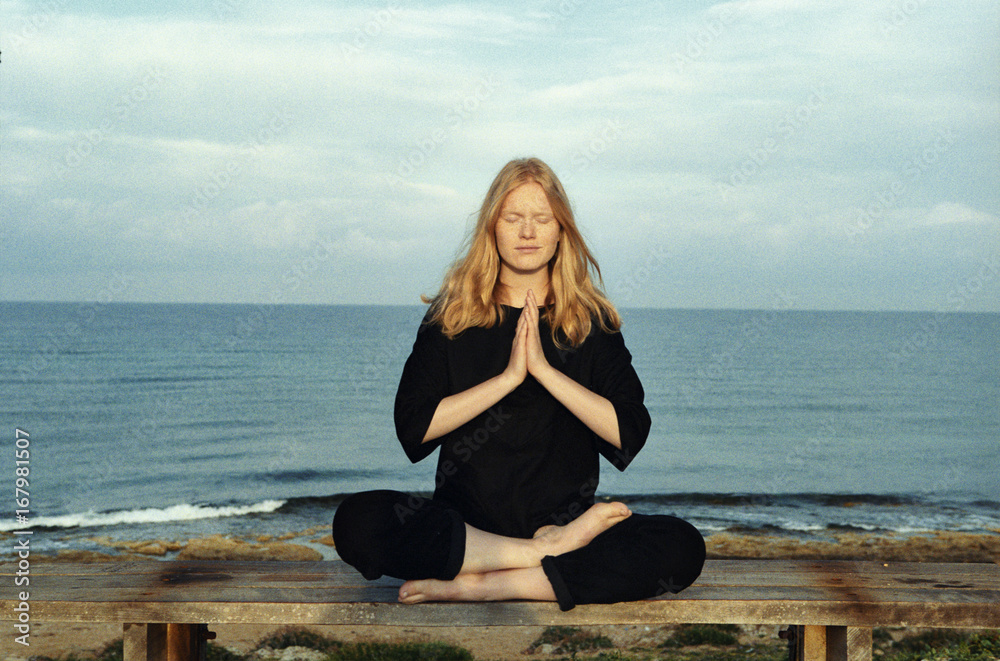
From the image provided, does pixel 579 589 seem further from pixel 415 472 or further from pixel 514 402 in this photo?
pixel 415 472

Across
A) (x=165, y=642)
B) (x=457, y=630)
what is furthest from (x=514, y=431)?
(x=457, y=630)

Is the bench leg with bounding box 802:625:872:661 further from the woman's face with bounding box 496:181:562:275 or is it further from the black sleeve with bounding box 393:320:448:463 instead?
the woman's face with bounding box 496:181:562:275

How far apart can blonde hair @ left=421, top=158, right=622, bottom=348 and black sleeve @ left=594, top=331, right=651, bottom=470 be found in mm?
111

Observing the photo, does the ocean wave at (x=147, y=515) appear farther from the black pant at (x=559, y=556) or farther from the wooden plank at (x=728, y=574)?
the black pant at (x=559, y=556)

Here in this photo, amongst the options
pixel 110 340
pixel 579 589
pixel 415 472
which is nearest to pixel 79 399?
pixel 415 472

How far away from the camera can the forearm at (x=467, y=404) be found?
313 cm

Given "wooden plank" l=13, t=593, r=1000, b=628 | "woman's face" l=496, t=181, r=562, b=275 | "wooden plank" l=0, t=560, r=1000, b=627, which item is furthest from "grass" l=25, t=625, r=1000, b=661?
"woman's face" l=496, t=181, r=562, b=275

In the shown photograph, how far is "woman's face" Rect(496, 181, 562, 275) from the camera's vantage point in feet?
11.1

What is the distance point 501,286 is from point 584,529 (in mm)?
1181

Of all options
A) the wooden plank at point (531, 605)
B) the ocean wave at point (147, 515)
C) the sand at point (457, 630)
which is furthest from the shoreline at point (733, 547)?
the wooden plank at point (531, 605)

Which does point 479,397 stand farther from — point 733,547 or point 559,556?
point 733,547

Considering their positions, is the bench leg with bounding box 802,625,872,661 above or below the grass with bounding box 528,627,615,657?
above

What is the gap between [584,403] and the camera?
3164 millimetres

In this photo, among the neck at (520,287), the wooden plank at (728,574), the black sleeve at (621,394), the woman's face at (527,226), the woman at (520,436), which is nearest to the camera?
the woman at (520,436)
